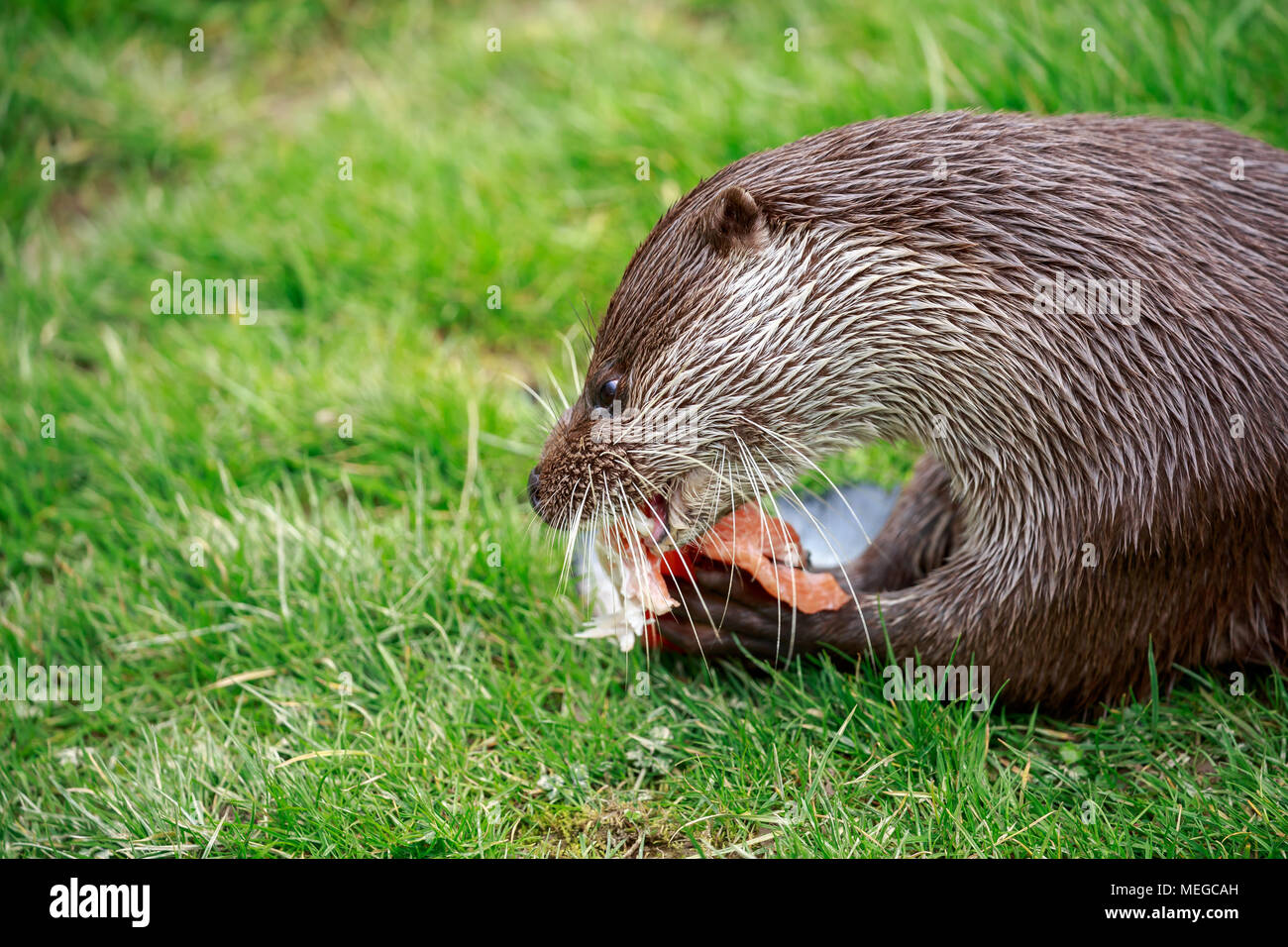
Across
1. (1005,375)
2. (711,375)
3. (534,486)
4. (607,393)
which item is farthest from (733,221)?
(534,486)

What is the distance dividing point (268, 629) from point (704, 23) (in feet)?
10.6

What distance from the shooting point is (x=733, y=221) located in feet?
8.02

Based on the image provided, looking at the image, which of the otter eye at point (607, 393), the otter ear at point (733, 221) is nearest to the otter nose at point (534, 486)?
the otter eye at point (607, 393)

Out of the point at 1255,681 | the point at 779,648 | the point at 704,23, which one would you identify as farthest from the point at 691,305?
the point at 704,23

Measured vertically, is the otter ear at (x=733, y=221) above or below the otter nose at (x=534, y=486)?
above

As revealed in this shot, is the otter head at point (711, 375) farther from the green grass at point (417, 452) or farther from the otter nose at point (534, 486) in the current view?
the green grass at point (417, 452)

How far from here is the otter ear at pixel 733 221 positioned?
241cm

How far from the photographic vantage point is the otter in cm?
240

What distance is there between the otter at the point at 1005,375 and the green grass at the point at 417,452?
0.23 meters

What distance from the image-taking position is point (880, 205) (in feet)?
8.07

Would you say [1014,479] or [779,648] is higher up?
[1014,479]

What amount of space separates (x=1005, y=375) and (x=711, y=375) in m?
0.59
